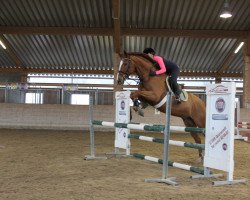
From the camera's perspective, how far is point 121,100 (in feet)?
28.3

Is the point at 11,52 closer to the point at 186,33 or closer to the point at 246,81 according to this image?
the point at 186,33

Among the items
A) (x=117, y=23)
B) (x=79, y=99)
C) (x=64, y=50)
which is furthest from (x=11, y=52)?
(x=117, y=23)

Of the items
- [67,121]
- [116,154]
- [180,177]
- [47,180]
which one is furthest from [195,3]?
[47,180]

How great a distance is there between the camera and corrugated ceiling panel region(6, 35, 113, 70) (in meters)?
21.6

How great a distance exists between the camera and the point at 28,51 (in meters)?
23.5

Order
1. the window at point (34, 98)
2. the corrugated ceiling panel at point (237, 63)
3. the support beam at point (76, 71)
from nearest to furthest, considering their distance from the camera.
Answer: the window at point (34, 98) → the corrugated ceiling panel at point (237, 63) → the support beam at point (76, 71)

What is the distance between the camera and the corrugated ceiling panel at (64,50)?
70.7ft

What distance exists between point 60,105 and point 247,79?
397 inches

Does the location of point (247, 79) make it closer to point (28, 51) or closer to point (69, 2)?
point (69, 2)

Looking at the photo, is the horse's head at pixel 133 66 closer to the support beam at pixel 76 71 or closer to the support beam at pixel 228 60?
the support beam at pixel 228 60

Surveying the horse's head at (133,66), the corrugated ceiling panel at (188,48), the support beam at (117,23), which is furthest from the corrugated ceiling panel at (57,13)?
the horse's head at (133,66)

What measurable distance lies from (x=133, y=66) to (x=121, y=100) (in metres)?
1.66

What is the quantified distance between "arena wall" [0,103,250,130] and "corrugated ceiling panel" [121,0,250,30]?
459 cm

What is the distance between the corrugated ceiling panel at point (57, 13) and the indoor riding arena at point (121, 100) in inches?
2.0
